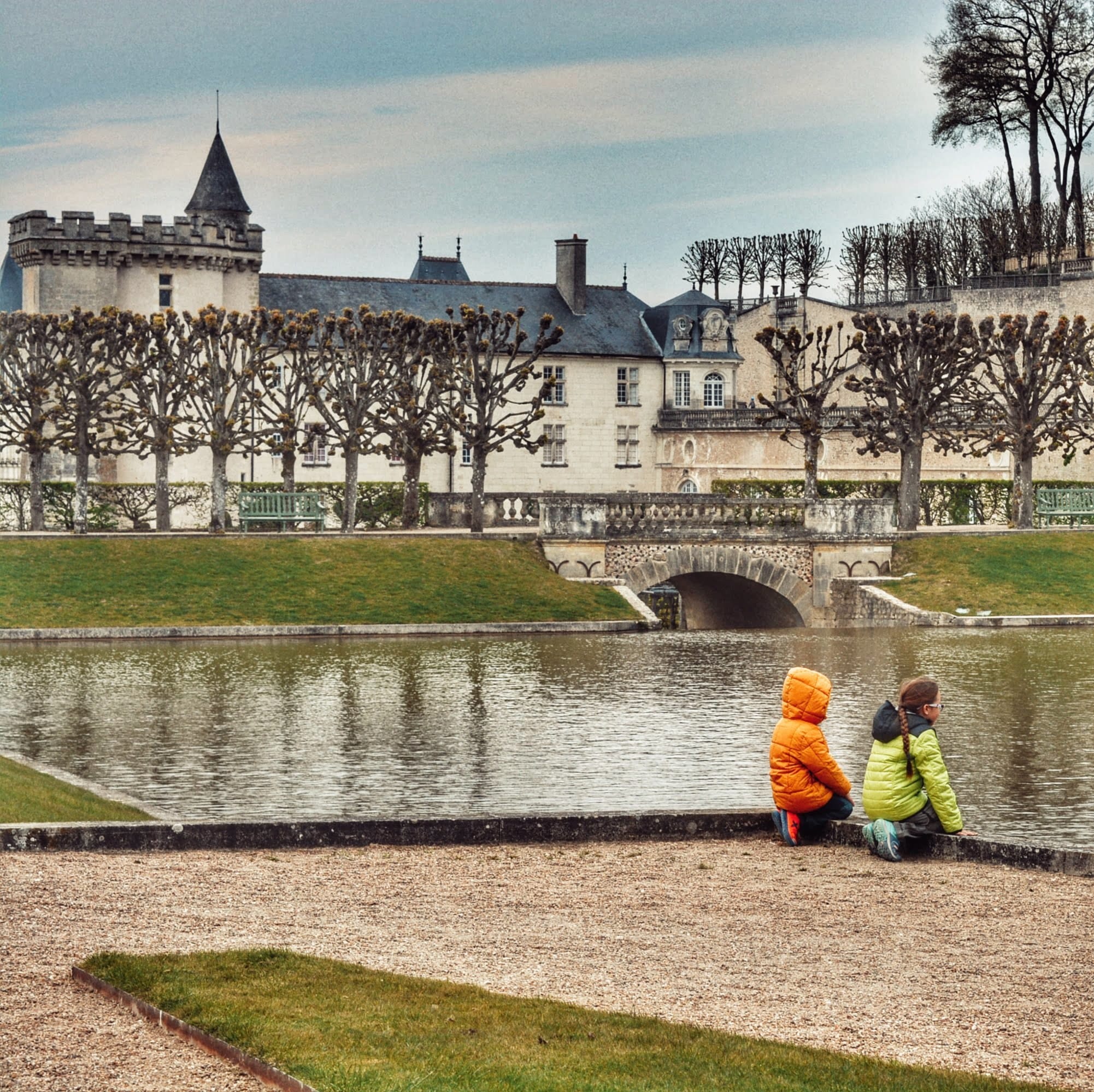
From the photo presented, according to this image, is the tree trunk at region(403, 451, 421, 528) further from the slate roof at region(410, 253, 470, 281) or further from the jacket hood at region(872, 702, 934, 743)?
the jacket hood at region(872, 702, 934, 743)

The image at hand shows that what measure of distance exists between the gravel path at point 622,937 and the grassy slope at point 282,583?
25072mm

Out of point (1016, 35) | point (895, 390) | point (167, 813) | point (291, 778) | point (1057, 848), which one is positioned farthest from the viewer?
point (1016, 35)

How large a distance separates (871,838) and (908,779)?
610 mm

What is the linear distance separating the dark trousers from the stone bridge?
30572 mm

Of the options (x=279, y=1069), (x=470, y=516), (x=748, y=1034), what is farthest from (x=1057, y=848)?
(x=470, y=516)

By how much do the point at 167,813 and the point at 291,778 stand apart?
2.88m

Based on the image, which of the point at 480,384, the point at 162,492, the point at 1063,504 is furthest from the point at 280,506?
the point at 1063,504

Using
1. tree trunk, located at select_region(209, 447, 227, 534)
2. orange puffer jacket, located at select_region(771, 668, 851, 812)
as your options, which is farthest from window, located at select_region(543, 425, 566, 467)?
orange puffer jacket, located at select_region(771, 668, 851, 812)

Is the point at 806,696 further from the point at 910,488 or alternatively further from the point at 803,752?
the point at 910,488

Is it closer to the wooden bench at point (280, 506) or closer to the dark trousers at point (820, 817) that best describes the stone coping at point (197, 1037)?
the dark trousers at point (820, 817)

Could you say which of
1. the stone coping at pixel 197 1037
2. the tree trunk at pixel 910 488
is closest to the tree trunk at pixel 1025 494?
the tree trunk at pixel 910 488

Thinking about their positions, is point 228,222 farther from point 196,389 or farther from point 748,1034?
point 748,1034

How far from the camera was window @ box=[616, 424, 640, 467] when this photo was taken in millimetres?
75938

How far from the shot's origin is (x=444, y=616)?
132 feet
